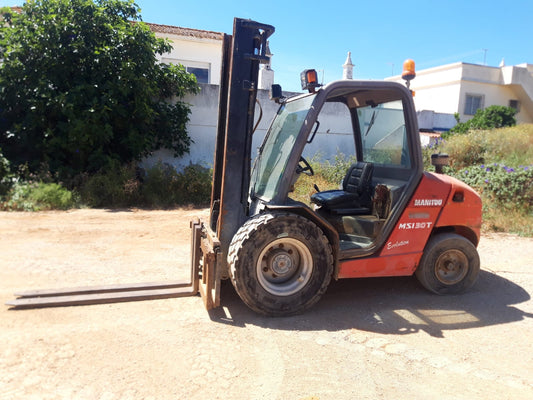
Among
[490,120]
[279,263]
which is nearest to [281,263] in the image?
[279,263]

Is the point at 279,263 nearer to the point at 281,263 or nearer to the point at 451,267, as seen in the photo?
the point at 281,263

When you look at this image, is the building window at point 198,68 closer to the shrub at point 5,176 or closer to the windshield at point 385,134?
→ the shrub at point 5,176

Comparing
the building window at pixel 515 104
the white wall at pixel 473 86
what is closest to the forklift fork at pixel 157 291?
the white wall at pixel 473 86

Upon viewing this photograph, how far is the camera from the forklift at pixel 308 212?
394cm

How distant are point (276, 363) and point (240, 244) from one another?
108cm

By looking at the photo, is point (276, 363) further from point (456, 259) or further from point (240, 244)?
point (456, 259)

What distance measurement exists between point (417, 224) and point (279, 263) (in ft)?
5.34

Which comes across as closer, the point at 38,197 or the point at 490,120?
the point at 38,197

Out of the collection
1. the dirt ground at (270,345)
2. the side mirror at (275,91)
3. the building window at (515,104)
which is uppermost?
the building window at (515,104)

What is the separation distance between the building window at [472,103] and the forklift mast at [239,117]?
24.8 meters

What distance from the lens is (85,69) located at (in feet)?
36.2

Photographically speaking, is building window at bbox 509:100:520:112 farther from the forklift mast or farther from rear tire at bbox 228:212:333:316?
rear tire at bbox 228:212:333:316

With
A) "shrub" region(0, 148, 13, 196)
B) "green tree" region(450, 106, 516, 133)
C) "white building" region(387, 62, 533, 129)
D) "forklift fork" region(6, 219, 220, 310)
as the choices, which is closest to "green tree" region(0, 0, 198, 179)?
"shrub" region(0, 148, 13, 196)

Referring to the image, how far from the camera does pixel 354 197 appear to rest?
16.3 ft
